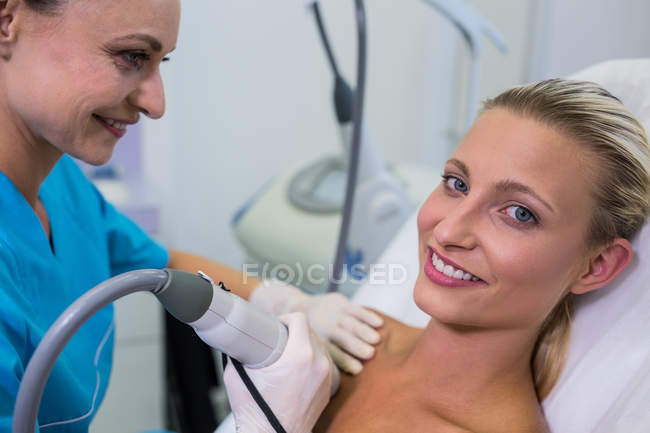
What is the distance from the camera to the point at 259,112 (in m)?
2.57

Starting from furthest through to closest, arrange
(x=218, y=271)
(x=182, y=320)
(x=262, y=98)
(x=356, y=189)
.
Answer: (x=262, y=98)
(x=356, y=189)
(x=218, y=271)
(x=182, y=320)

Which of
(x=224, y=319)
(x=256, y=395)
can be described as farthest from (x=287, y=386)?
(x=224, y=319)

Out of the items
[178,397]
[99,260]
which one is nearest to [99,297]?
[99,260]

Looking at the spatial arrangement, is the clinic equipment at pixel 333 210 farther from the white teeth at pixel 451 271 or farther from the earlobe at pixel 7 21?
the earlobe at pixel 7 21

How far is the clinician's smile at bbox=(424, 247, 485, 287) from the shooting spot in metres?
0.85

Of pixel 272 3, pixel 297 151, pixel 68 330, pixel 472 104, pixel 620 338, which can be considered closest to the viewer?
pixel 68 330

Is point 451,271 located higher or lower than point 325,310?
higher

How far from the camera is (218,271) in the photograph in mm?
1204

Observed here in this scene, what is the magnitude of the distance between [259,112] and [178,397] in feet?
3.85

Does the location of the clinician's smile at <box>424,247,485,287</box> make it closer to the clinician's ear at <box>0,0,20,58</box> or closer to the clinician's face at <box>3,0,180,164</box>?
the clinician's face at <box>3,0,180,164</box>

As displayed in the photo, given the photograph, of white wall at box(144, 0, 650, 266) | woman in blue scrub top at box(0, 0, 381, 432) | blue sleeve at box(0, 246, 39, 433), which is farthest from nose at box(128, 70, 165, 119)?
white wall at box(144, 0, 650, 266)

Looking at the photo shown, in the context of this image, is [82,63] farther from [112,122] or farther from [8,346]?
[8,346]

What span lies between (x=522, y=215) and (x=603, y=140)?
0.46 ft

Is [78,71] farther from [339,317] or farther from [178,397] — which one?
[178,397]
